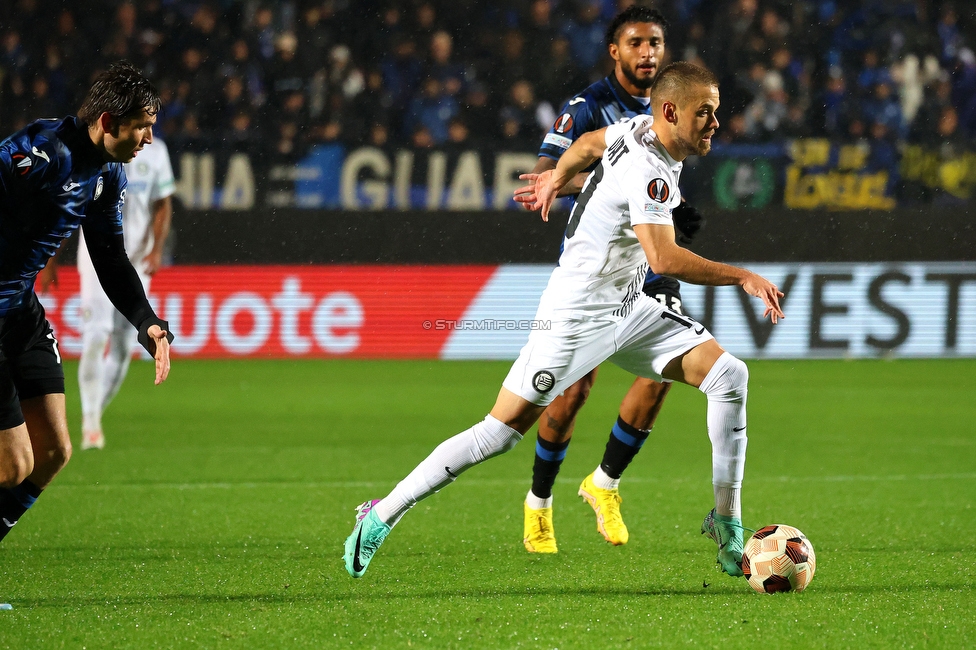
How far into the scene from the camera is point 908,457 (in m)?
7.09

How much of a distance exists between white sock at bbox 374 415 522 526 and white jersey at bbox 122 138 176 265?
405 cm

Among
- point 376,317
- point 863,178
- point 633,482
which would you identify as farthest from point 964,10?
A: point 633,482

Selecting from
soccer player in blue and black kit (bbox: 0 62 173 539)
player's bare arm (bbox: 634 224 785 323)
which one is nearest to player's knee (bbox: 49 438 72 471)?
soccer player in blue and black kit (bbox: 0 62 173 539)

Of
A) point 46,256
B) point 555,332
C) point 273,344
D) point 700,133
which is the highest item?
point 700,133

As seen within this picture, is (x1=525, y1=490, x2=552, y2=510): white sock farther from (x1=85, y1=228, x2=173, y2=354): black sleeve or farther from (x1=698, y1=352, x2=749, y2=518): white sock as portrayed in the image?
(x1=85, y1=228, x2=173, y2=354): black sleeve

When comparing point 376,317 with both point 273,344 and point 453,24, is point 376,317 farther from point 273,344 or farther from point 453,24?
point 453,24

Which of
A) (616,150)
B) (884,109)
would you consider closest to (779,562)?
(616,150)

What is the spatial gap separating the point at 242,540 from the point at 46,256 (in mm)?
1597

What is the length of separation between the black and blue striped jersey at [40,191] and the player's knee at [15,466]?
17.8 inches

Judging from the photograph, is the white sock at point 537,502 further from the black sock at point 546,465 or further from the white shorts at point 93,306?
the white shorts at point 93,306

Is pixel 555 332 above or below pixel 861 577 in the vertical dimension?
above

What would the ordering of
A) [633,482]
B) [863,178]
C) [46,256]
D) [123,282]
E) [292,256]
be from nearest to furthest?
1. [46,256]
2. [123,282]
3. [633,482]
4. [292,256]
5. [863,178]

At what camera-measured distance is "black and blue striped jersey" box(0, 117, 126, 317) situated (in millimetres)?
3541

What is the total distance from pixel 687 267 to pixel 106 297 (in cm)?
468
